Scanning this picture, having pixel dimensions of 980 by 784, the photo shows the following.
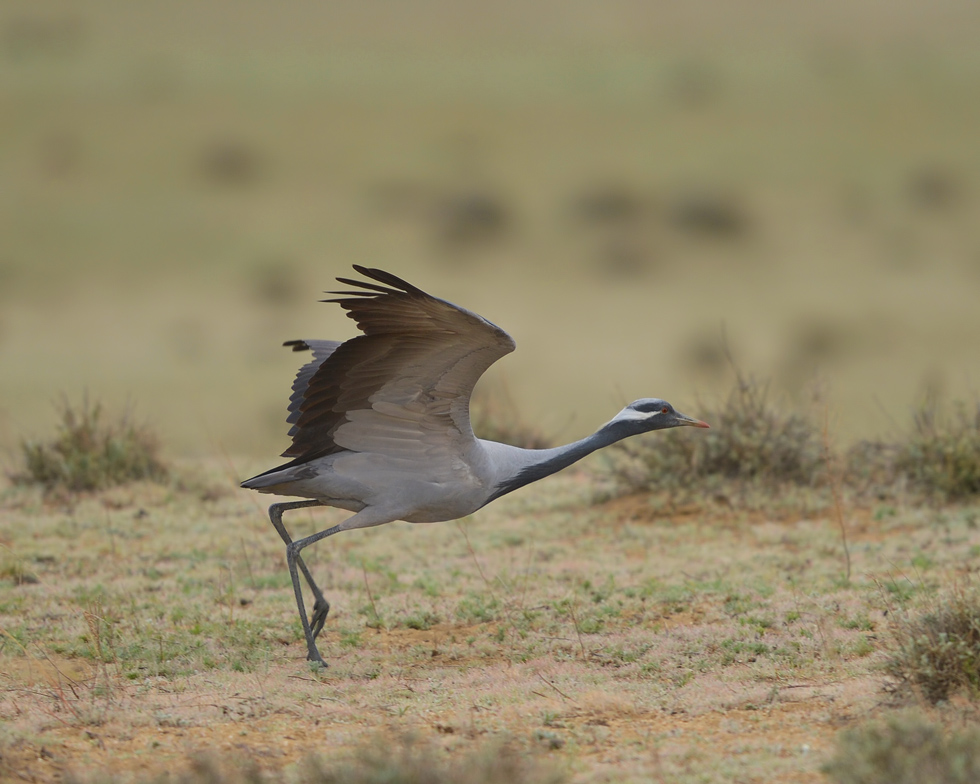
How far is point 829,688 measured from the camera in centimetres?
478

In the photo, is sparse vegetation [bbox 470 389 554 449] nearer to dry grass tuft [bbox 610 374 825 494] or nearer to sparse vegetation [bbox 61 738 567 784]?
dry grass tuft [bbox 610 374 825 494]

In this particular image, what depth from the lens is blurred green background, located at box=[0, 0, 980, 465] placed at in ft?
78.1

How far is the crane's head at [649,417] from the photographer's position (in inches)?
241

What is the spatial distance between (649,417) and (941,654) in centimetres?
218

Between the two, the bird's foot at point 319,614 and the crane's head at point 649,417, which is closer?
the bird's foot at point 319,614

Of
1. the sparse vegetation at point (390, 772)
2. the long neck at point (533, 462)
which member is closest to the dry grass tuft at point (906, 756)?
the sparse vegetation at point (390, 772)

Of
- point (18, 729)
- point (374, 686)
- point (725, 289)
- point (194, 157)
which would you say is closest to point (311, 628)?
point (374, 686)

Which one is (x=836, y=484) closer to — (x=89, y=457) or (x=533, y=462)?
(x=533, y=462)

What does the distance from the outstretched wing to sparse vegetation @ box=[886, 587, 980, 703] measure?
2.07 metres

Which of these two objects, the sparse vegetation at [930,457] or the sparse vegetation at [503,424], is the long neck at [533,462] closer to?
the sparse vegetation at [930,457]

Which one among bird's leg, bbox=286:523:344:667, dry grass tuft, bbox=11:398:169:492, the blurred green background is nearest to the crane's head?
bird's leg, bbox=286:523:344:667

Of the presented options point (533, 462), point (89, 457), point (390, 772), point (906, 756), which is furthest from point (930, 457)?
point (390, 772)

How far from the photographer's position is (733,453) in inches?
365

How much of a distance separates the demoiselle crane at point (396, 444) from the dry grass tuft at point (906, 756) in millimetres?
2386
